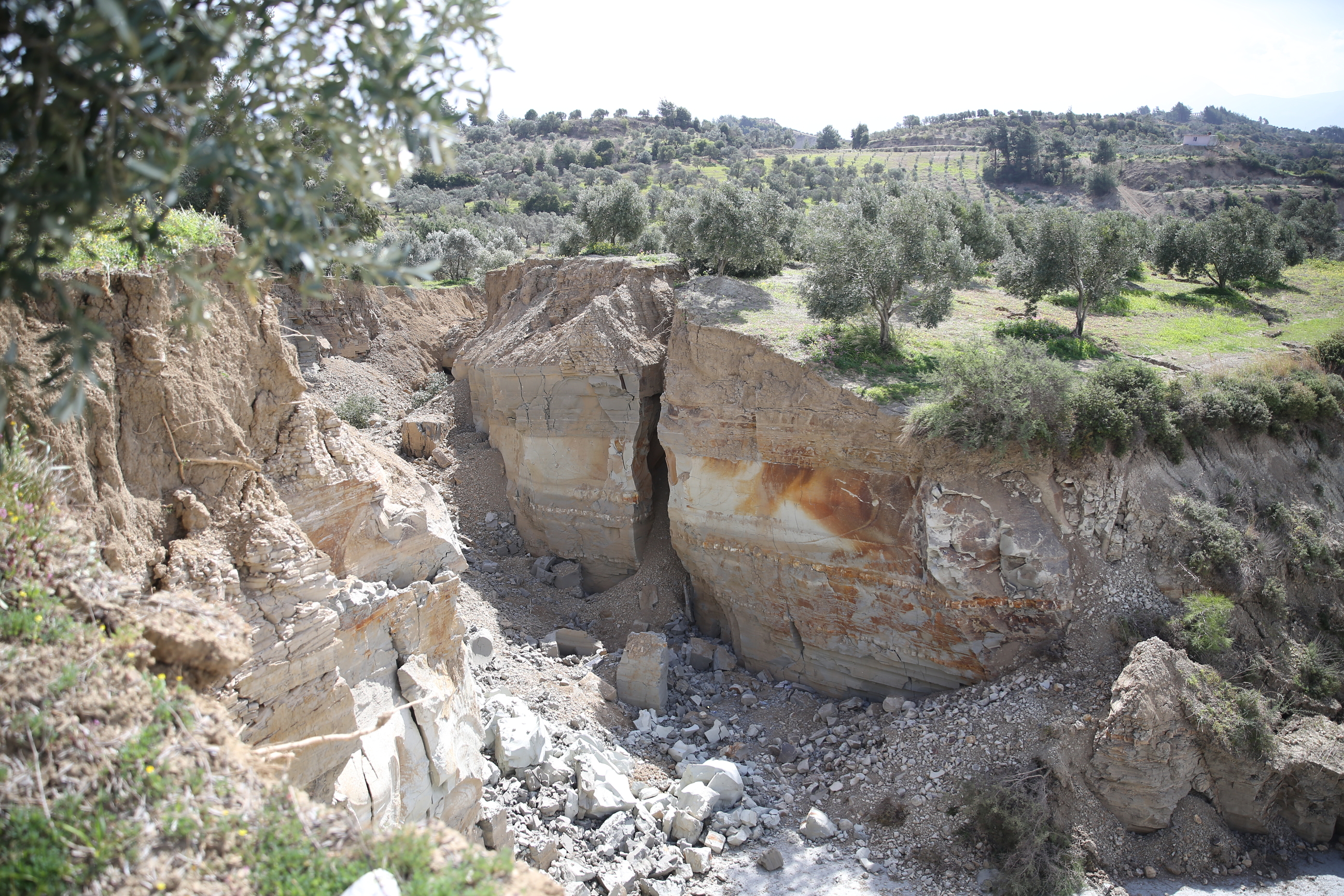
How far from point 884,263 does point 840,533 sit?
4996mm

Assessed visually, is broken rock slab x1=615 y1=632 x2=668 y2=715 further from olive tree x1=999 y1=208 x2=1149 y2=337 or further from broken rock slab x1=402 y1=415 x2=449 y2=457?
olive tree x1=999 y1=208 x2=1149 y2=337

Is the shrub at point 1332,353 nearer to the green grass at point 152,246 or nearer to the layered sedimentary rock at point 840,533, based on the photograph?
the layered sedimentary rock at point 840,533

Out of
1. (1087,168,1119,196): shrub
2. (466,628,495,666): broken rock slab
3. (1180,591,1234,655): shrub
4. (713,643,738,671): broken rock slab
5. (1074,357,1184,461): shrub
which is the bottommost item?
(713,643,738,671): broken rock slab

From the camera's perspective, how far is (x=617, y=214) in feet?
76.0

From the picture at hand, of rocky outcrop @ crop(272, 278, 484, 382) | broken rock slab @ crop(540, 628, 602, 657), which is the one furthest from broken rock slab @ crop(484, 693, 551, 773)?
rocky outcrop @ crop(272, 278, 484, 382)

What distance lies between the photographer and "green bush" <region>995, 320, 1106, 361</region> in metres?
14.5

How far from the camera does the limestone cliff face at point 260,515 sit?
523cm

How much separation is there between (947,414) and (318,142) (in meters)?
9.55

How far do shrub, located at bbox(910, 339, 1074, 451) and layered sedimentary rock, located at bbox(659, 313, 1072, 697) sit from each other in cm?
53

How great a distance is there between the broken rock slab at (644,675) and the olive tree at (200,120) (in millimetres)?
10119

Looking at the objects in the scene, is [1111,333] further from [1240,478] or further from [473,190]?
[473,190]

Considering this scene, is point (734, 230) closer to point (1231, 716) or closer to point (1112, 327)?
point (1112, 327)

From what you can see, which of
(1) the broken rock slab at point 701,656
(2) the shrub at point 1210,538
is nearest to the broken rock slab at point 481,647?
(1) the broken rock slab at point 701,656

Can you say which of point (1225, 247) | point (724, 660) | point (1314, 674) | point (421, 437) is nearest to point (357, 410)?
point (421, 437)
